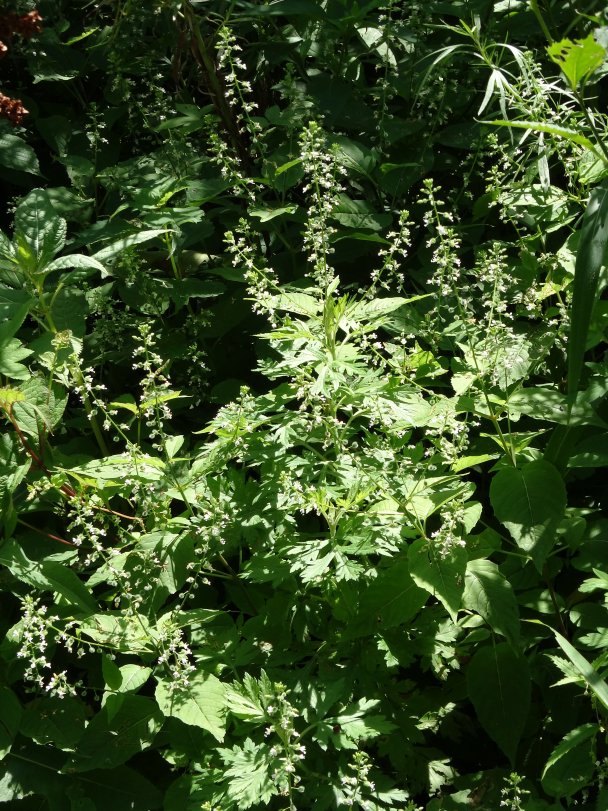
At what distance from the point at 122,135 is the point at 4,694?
1868 millimetres

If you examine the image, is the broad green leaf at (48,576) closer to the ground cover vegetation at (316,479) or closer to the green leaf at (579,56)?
the ground cover vegetation at (316,479)

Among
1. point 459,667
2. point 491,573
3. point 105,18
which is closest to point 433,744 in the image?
point 459,667

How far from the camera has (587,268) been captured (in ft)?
5.30

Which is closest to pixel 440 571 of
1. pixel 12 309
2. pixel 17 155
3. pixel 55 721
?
pixel 55 721

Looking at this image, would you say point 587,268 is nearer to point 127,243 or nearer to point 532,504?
point 532,504

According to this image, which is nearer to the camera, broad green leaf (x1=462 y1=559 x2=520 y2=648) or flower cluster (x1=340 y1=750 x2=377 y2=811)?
flower cluster (x1=340 y1=750 x2=377 y2=811)

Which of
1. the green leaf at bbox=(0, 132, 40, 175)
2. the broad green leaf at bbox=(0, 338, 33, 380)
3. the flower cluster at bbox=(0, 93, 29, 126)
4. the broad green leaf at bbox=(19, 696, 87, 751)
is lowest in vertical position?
the broad green leaf at bbox=(19, 696, 87, 751)

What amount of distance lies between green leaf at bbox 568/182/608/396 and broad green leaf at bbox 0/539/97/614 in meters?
1.08

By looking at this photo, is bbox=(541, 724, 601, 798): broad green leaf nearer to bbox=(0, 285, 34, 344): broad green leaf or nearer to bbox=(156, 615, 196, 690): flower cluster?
bbox=(156, 615, 196, 690): flower cluster

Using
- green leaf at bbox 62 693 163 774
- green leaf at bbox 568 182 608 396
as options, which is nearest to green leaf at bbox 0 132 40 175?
green leaf at bbox 62 693 163 774

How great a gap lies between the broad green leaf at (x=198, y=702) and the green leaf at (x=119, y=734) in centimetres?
15

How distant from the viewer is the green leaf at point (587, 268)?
5.26 ft

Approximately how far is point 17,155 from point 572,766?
223 centimetres

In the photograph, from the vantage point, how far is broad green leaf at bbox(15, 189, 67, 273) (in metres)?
2.14
